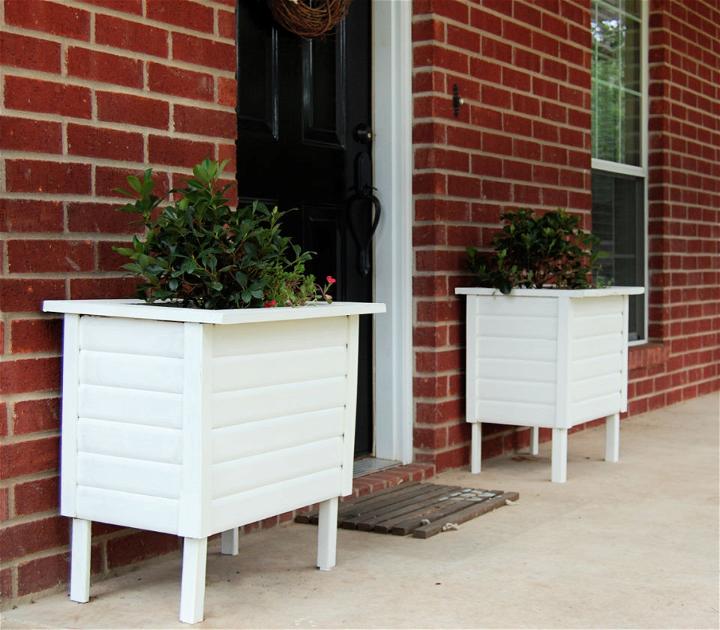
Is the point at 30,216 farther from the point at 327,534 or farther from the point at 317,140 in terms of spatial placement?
the point at 317,140

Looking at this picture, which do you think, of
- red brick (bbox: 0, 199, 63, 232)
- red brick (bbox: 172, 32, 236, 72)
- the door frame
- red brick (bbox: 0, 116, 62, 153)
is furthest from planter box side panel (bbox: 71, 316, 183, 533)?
the door frame

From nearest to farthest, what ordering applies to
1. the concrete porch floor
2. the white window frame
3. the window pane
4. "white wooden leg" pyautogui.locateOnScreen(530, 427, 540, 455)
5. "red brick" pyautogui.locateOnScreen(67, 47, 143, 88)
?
the concrete porch floor < "red brick" pyautogui.locateOnScreen(67, 47, 143, 88) < "white wooden leg" pyautogui.locateOnScreen(530, 427, 540, 455) < the window pane < the white window frame

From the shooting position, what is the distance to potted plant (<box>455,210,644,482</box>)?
451cm

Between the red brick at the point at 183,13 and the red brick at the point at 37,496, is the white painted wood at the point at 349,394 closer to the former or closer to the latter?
the red brick at the point at 37,496

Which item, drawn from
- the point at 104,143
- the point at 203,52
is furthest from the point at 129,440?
the point at 203,52

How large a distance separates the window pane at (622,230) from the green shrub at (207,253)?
12.3ft

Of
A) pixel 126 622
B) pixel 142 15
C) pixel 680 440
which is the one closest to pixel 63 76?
pixel 142 15

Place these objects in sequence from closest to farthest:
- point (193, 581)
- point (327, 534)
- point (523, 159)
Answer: point (193, 581) < point (327, 534) < point (523, 159)

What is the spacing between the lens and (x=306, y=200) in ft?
14.3

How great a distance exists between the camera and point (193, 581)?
278 cm

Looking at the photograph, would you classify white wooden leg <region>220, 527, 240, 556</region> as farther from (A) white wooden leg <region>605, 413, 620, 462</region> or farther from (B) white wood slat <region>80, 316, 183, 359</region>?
(A) white wooden leg <region>605, 413, 620, 462</region>

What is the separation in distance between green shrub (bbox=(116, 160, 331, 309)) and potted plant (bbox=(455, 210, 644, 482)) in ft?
5.95

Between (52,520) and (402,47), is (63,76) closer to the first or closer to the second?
(52,520)

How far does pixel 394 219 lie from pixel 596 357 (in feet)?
3.26
